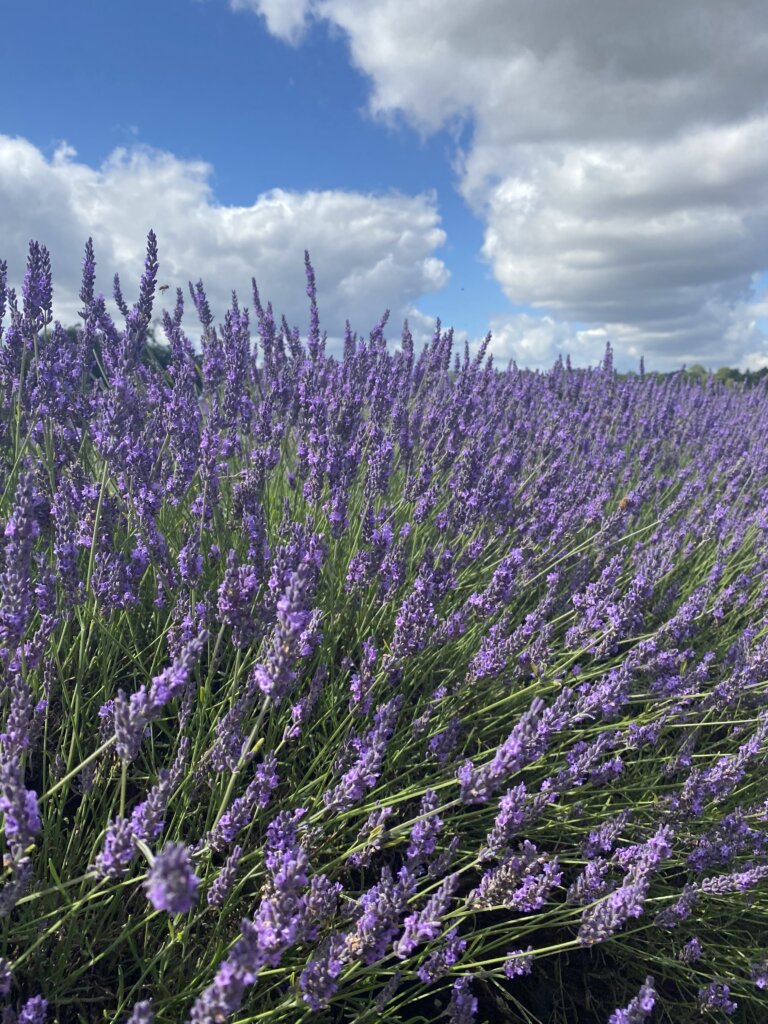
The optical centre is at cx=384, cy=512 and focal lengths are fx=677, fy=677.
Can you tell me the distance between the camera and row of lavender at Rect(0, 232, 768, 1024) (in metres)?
1.23

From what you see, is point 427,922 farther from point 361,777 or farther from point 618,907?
point 618,907

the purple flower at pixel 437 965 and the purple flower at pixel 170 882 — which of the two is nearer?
the purple flower at pixel 170 882

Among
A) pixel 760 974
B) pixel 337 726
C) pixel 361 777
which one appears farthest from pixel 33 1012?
pixel 760 974

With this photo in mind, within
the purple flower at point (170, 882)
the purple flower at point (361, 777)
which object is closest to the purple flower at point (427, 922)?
the purple flower at point (361, 777)

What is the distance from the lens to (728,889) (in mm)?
1640

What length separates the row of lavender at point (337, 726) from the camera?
123 cm

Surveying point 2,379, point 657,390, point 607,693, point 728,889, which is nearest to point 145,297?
point 2,379

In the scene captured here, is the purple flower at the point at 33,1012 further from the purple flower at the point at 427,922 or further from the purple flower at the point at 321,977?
the purple flower at the point at 427,922

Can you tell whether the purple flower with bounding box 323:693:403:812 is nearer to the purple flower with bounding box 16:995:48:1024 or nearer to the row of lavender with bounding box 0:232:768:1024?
the row of lavender with bounding box 0:232:768:1024

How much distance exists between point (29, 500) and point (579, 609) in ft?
5.97

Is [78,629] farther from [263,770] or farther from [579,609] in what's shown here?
[579,609]

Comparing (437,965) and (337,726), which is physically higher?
(337,726)

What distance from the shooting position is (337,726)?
1977 millimetres

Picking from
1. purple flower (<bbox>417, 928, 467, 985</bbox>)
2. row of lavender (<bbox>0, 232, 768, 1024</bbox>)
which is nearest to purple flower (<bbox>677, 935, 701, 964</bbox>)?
row of lavender (<bbox>0, 232, 768, 1024</bbox>)
